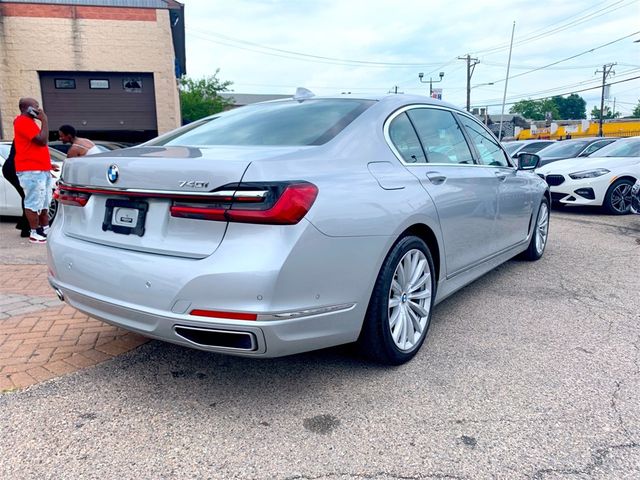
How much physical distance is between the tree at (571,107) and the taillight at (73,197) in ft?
454

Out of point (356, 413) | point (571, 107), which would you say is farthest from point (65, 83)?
point (571, 107)

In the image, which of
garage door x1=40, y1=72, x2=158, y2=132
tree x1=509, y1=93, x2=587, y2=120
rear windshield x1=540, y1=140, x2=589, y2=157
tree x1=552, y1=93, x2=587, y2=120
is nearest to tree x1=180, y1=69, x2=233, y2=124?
garage door x1=40, y1=72, x2=158, y2=132

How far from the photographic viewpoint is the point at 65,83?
2061 cm

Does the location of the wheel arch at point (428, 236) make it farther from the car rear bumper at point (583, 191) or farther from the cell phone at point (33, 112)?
the car rear bumper at point (583, 191)

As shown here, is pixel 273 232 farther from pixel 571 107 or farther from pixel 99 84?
pixel 571 107

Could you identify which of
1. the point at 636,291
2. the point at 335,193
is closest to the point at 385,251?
the point at 335,193

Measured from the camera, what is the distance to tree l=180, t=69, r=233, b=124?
1553 inches

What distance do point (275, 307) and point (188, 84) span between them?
43.7m

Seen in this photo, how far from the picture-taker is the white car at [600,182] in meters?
8.87

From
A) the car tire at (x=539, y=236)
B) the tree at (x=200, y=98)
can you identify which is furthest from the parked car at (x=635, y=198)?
the tree at (x=200, y=98)

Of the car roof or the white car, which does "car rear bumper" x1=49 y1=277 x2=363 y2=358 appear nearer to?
the car roof

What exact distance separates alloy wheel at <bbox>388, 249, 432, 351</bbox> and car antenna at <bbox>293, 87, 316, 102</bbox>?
1.39 m

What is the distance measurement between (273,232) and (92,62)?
21.0 metres

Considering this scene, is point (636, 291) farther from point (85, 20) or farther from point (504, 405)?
point (85, 20)
